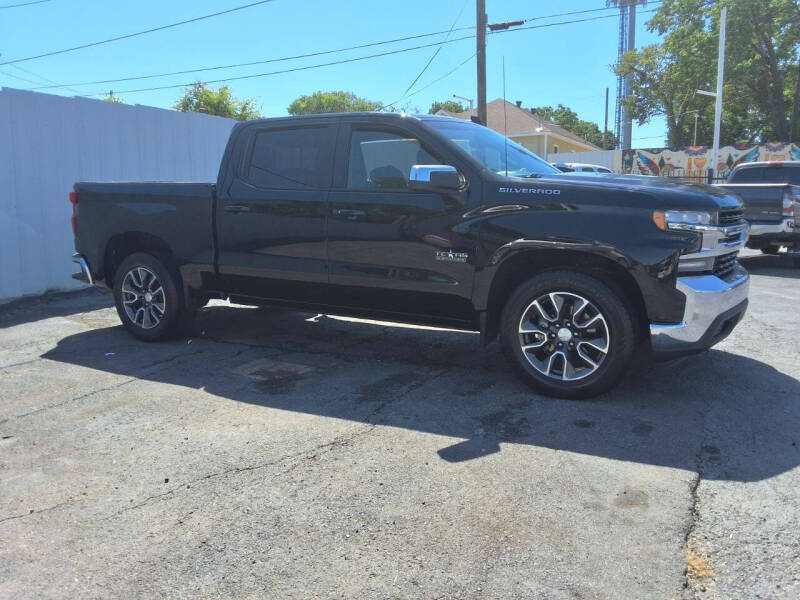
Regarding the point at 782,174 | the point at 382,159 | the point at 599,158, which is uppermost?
the point at 599,158

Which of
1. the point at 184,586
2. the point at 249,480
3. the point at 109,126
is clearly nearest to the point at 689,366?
the point at 249,480

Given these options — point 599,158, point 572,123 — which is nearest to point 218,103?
point 599,158

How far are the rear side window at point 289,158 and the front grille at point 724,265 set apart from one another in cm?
306

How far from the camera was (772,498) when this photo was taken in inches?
128

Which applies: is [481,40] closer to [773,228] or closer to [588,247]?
[773,228]

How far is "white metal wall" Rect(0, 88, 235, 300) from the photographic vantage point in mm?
8797

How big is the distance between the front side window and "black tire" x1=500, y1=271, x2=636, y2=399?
4.19 ft

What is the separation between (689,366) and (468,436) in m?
2.38

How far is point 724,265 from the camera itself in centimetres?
466

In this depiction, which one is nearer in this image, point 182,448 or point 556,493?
point 556,493

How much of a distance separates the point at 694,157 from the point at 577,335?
3446 cm

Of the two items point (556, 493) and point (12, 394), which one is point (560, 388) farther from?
point (12, 394)

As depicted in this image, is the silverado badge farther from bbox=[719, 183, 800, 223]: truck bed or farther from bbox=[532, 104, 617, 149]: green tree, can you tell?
bbox=[532, 104, 617, 149]: green tree

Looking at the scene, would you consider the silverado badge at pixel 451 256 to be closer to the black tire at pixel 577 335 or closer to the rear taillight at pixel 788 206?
the black tire at pixel 577 335
